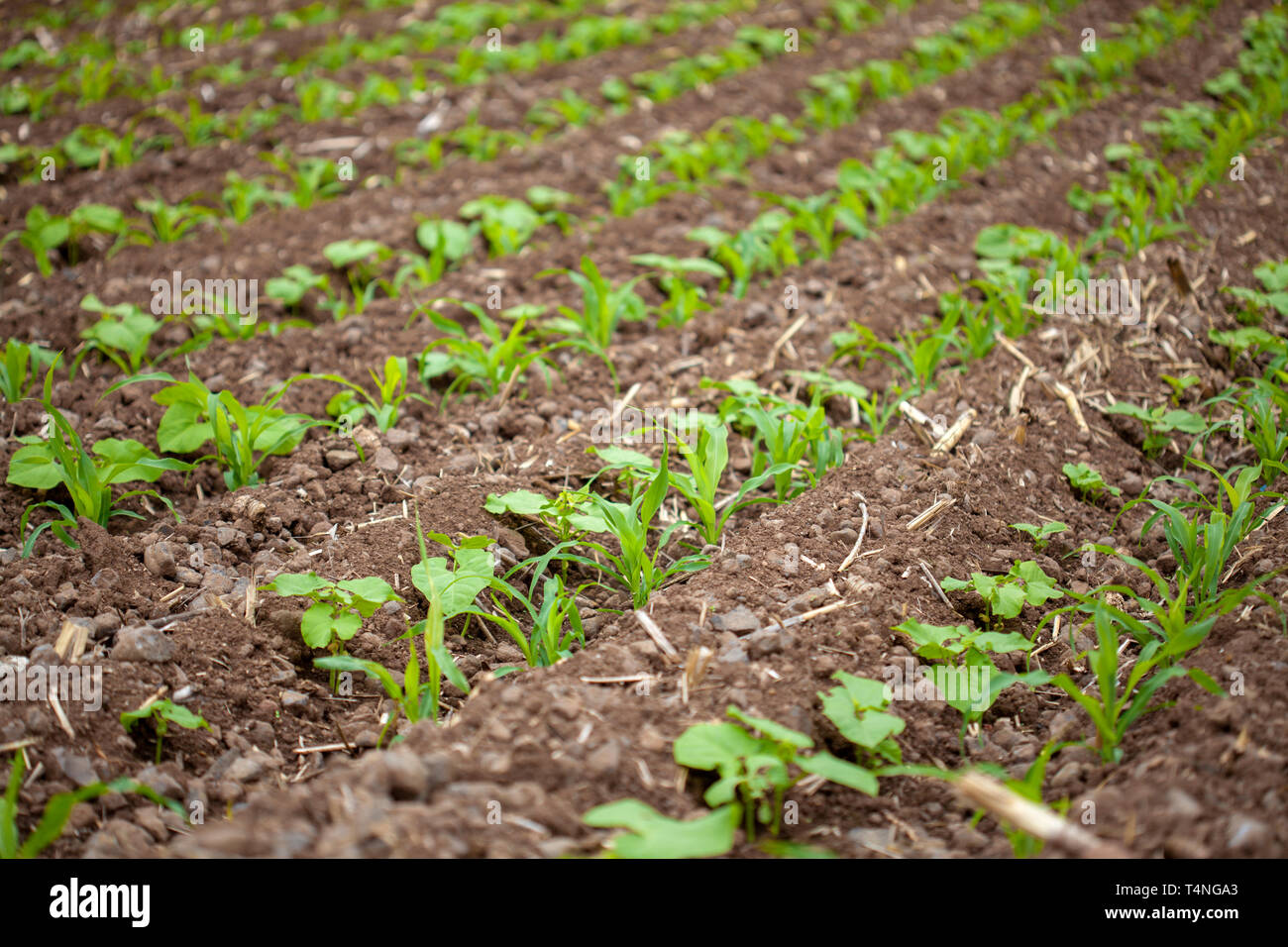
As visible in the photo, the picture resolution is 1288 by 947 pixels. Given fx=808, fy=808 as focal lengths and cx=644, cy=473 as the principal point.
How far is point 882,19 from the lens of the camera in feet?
23.1

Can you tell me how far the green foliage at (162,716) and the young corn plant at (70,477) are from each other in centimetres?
71

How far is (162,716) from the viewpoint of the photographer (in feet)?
5.42

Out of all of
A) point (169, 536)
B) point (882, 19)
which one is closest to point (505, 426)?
point (169, 536)

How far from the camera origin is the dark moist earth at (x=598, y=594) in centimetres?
141

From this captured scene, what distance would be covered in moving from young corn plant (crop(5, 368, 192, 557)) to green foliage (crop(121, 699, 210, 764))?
709mm

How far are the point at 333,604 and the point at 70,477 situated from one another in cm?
90

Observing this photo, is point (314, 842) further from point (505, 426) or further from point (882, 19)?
point (882, 19)

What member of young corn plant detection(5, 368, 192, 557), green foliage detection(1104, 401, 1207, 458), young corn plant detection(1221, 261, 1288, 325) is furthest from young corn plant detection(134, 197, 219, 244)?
young corn plant detection(1221, 261, 1288, 325)

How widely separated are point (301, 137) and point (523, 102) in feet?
4.77

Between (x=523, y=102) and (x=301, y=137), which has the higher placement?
(x=523, y=102)

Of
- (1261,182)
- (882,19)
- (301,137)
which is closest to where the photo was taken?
(1261,182)

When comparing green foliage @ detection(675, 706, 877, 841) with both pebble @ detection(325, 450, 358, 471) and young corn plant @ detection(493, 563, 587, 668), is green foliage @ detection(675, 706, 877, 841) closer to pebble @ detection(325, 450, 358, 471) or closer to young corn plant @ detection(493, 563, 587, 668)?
young corn plant @ detection(493, 563, 587, 668)

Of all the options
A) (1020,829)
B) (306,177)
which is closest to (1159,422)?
(1020,829)

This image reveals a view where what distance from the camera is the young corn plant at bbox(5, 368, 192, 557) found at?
2.17 metres
